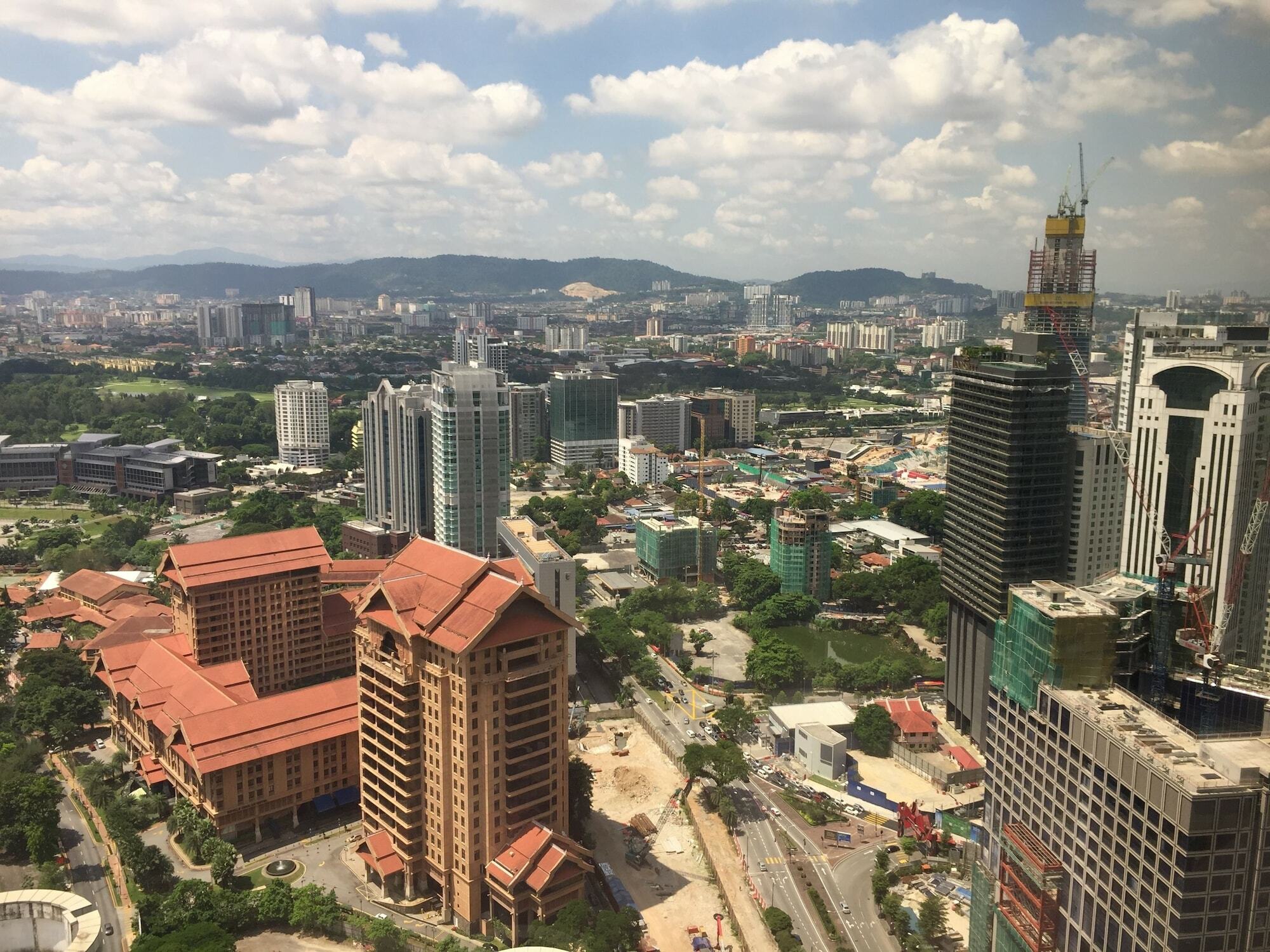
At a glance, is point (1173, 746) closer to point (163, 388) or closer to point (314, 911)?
point (314, 911)

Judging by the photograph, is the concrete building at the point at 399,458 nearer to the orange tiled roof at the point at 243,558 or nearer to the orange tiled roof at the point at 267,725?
the orange tiled roof at the point at 243,558

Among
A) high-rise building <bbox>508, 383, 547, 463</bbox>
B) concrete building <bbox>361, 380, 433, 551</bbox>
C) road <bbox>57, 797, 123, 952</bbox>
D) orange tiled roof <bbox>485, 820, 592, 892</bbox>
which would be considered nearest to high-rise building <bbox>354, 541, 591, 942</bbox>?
orange tiled roof <bbox>485, 820, 592, 892</bbox>

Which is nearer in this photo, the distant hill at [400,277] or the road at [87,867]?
the road at [87,867]

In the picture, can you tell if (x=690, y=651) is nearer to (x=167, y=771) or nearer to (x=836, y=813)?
(x=836, y=813)

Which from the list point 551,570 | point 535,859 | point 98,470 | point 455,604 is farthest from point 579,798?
point 98,470

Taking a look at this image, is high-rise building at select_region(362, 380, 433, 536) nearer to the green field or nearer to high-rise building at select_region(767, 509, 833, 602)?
high-rise building at select_region(767, 509, 833, 602)

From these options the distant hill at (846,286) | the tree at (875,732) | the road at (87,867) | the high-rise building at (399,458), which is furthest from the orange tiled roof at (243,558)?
the distant hill at (846,286)

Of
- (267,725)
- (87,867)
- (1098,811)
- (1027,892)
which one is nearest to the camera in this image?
(1098,811)

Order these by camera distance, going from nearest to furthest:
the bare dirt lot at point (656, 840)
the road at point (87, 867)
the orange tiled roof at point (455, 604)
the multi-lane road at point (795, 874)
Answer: the orange tiled roof at point (455, 604)
the multi-lane road at point (795, 874)
the road at point (87, 867)
the bare dirt lot at point (656, 840)
